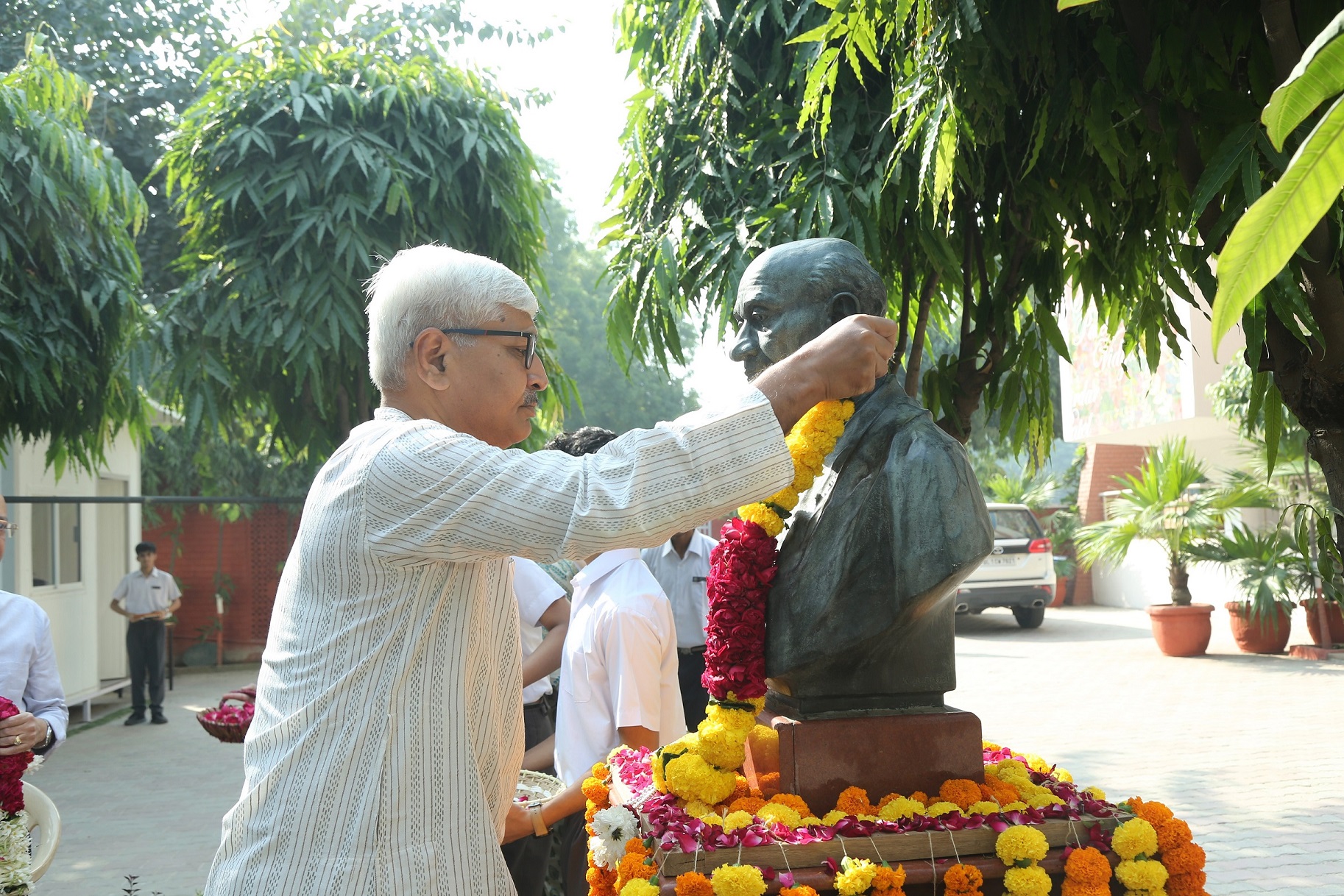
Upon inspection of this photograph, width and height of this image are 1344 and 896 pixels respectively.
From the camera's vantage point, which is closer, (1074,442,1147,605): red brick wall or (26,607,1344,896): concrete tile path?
(26,607,1344,896): concrete tile path

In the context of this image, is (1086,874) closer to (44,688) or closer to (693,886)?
(693,886)

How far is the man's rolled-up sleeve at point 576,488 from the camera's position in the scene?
145cm

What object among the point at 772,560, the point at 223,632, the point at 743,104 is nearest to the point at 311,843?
the point at 772,560

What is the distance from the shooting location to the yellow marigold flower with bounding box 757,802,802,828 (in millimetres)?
2119

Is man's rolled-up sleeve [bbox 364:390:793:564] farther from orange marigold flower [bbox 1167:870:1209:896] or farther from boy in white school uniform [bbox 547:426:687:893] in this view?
boy in white school uniform [bbox 547:426:687:893]

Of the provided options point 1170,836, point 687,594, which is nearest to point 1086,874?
point 1170,836

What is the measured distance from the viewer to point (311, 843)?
1.58 m

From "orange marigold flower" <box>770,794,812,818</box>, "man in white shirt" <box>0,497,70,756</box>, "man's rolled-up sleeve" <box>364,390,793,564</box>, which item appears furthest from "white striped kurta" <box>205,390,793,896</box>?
"man in white shirt" <box>0,497,70,756</box>

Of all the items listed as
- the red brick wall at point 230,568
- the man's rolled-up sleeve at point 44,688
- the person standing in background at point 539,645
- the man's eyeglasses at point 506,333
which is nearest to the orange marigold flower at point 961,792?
the man's eyeglasses at point 506,333

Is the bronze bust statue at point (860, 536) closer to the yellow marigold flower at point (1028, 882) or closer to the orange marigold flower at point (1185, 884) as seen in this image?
the yellow marigold flower at point (1028, 882)

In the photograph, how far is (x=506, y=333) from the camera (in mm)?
1742

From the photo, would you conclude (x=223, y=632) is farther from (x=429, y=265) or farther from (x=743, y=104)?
(x=429, y=265)

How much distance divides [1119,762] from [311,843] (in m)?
7.60

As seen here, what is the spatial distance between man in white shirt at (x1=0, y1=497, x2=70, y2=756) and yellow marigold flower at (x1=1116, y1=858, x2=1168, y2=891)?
3.40 metres
